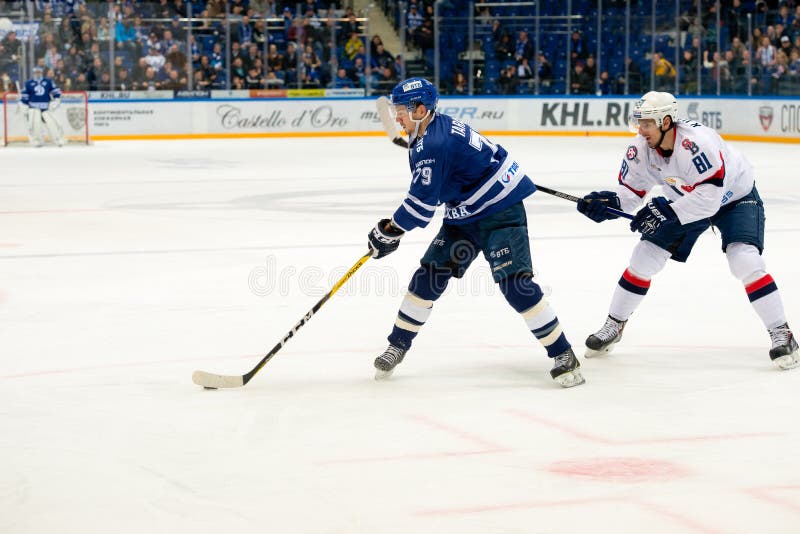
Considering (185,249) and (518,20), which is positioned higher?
(518,20)

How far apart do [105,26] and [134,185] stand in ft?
28.4

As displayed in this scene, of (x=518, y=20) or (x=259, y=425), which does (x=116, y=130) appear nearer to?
(x=518, y=20)

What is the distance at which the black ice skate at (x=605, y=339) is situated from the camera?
16.6 ft

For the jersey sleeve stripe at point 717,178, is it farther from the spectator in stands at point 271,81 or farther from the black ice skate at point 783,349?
the spectator in stands at point 271,81

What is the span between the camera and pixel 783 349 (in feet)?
15.5

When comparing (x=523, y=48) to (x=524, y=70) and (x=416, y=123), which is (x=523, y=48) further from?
(x=416, y=123)

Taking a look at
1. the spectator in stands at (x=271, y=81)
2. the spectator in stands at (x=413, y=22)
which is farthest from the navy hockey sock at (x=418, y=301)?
the spectator in stands at (x=413, y=22)

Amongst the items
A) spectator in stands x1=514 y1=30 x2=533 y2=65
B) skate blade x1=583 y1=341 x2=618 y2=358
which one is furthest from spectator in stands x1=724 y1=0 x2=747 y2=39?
skate blade x1=583 y1=341 x2=618 y2=358

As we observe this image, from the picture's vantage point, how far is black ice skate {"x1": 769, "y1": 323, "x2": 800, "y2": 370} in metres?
4.73

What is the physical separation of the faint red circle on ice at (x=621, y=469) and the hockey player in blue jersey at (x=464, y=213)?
97 centimetres

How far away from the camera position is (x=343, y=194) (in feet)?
39.0

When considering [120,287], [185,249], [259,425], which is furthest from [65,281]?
[259,425]

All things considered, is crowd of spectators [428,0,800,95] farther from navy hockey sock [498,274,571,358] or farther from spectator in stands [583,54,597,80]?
navy hockey sock [498,274,571,358]

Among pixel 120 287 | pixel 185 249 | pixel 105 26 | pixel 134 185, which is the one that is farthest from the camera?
pixel 105 26
